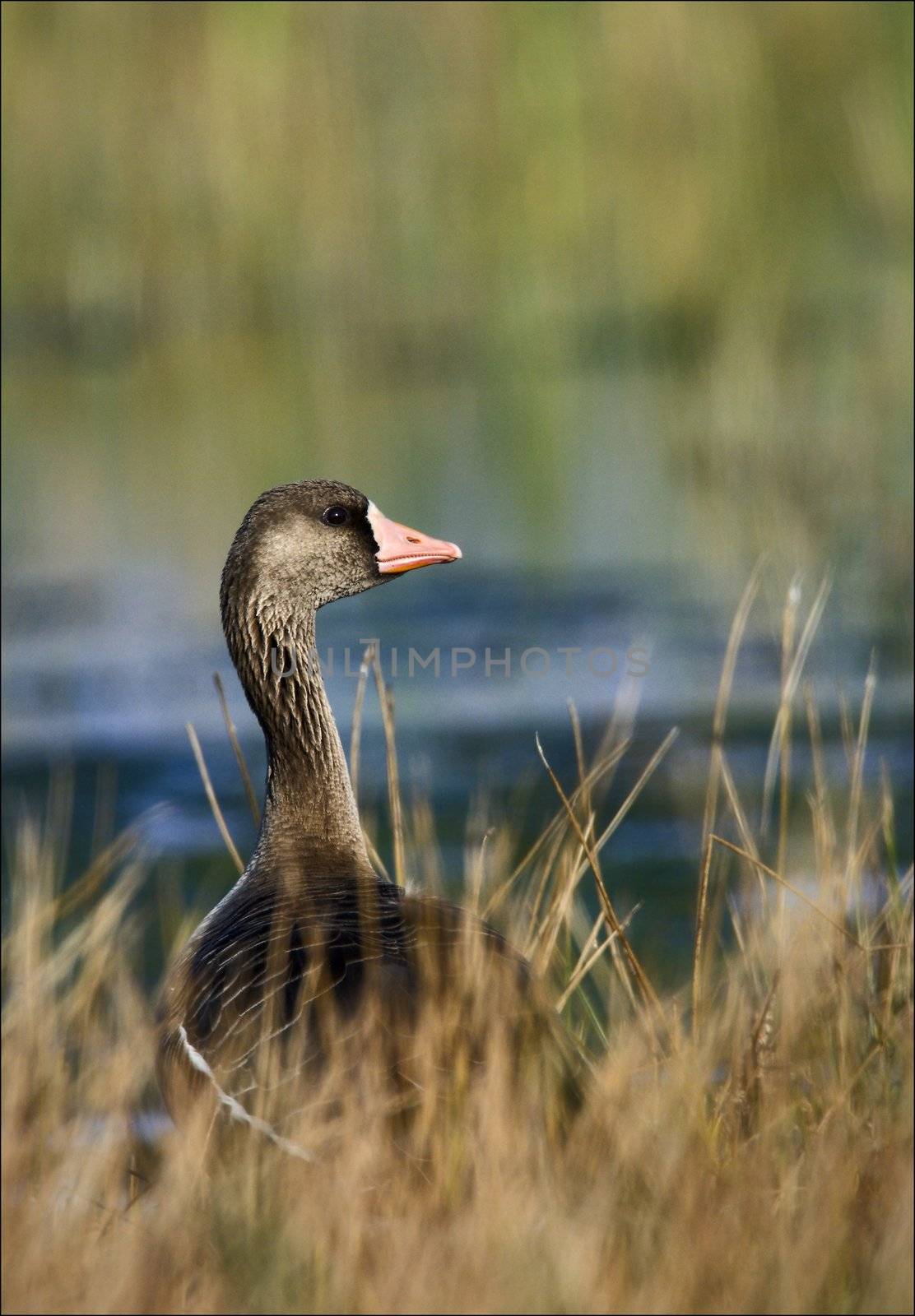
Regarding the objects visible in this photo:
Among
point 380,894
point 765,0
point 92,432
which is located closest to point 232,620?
point 380,894

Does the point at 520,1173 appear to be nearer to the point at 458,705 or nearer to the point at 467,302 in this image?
the point at 458,705

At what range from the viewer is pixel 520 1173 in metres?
3.14

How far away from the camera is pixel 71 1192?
3.20 meters

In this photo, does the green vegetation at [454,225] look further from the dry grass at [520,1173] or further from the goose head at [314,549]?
the dry grass at [520,1173]

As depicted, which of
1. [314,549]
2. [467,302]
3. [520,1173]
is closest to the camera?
[520,1173]

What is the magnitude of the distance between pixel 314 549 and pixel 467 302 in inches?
501

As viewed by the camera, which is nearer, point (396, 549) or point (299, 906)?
point (299, 906)

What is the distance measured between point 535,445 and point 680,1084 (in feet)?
34.9

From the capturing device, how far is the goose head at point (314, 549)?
17.1 ft

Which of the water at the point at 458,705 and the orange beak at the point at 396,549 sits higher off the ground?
the orange beak at the point at 396,549

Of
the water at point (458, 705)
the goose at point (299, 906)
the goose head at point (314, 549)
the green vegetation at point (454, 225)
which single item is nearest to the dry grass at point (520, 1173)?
the goose at point (299, 906)

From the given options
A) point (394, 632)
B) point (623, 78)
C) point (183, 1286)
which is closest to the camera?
point (183, 1286)

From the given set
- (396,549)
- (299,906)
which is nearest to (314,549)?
(396,549)

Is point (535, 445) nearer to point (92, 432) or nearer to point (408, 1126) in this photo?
point (92, 432)
